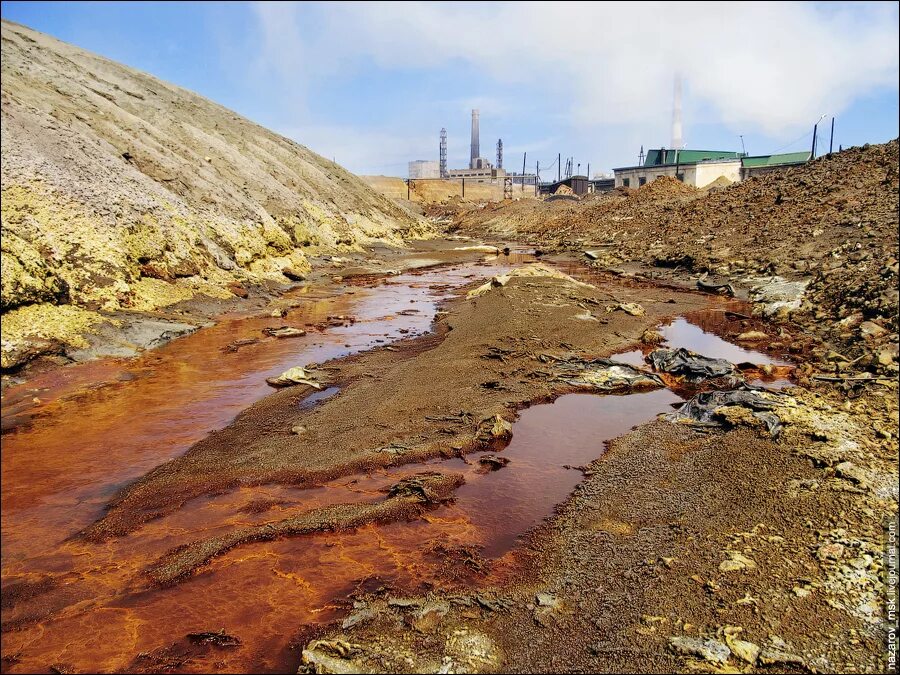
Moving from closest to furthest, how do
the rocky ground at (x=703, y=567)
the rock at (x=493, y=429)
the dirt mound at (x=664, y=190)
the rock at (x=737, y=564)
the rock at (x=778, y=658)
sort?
the rock at (x=778, y=658)
the rocky ground at (x=703, y=567)
the rock at (x=737, y=564)
the rock at (x=493, y=429)
the dirt mound at (x=664, y=190)

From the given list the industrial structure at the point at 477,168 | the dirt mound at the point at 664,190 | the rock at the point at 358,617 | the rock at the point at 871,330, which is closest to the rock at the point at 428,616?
the rock at the point at 358,617

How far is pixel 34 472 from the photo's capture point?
19.8ft

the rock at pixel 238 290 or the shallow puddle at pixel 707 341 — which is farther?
the rock at pixel 238 290

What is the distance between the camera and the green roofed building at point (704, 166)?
51906 mm

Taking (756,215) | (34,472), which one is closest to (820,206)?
(756,215)

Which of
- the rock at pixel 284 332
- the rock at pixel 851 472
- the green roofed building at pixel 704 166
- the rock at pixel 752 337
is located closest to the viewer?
the rock at pixel 851 472

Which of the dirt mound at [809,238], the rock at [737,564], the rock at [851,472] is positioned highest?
the dirt mound at [809,238]

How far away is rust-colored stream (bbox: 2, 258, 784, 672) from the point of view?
381cm

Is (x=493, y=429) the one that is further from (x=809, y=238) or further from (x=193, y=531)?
(x=809, y=238)

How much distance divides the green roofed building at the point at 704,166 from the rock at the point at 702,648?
182ft

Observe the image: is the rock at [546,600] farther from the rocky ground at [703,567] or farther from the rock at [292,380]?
the rock at [292,380]

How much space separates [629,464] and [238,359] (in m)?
8.00

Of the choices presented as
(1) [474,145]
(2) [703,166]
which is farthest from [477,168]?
(2) [703,166]

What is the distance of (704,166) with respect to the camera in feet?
170
